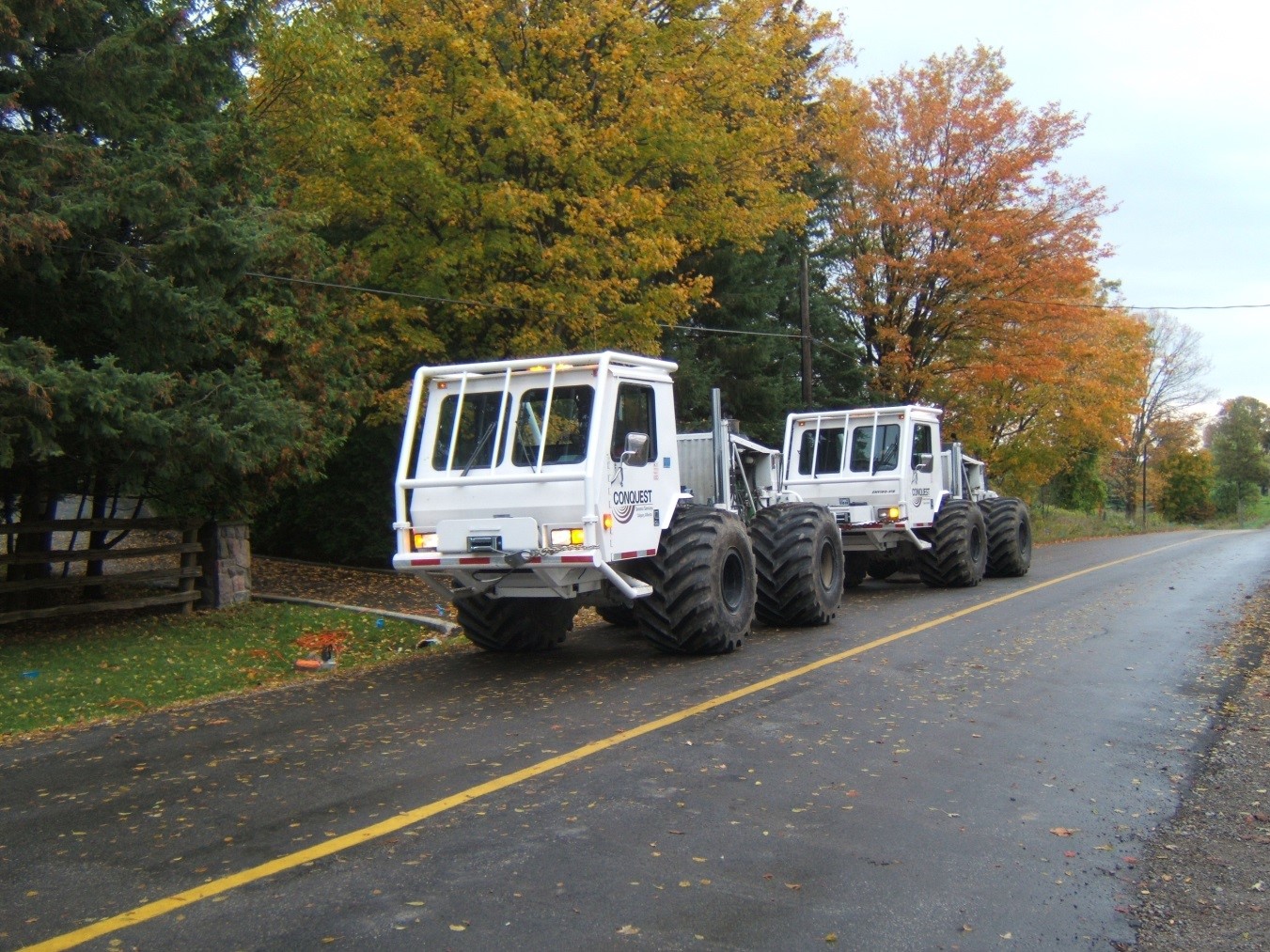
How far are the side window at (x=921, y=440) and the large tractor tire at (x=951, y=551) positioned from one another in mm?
1032

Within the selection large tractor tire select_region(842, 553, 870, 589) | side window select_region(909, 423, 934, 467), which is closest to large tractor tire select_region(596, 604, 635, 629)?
large tractor tire select_region(842, 553, 870, 589)

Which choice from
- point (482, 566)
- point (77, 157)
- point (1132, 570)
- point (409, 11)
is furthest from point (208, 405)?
point (1132, 570)

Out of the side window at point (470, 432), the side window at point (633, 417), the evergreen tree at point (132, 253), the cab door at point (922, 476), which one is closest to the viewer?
the evergreen tree at point (132, 253)

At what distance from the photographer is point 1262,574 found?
2142cm

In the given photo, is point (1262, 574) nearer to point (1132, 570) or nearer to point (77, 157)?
point (1132, 570)

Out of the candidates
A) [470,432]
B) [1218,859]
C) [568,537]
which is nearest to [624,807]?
[1218,859]

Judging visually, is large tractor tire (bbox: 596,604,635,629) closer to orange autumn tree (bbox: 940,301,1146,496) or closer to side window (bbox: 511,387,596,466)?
side window (bbox: 511,387,596,466)

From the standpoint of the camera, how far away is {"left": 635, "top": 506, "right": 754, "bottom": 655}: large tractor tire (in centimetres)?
1142

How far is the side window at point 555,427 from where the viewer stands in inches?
426

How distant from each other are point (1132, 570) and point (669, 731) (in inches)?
674

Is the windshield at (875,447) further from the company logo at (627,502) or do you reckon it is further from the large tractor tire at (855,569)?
the company logo at (627,502)

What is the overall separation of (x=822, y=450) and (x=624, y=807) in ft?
43.9

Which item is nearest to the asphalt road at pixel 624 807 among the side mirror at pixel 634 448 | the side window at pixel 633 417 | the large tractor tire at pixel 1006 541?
the side mirror at pixel 634 448

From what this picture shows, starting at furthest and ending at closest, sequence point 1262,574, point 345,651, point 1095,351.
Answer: point 1095,351 → point 1262,574 → point 345,651
